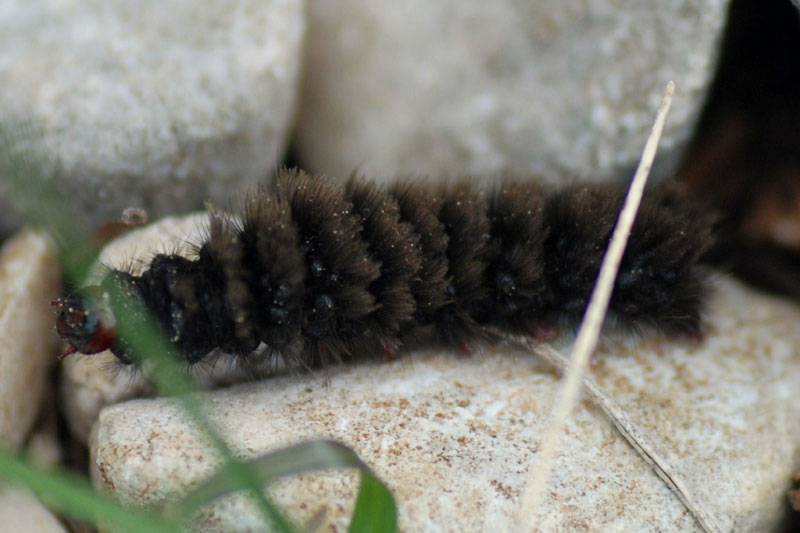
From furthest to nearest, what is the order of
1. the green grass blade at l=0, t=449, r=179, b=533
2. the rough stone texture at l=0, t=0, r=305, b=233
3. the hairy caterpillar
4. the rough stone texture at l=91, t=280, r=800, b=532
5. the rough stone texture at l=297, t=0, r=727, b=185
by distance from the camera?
the rough stone texture at l=297, t=0, r=727, b=185 < the rough stone texture at l=0, t=0, r=305, b=233 < the hairy caterpillar < the rough stone texture at l=91, t=280, r=800, b=532 < the green grass blade at l=0, t=449, r=179, b=533

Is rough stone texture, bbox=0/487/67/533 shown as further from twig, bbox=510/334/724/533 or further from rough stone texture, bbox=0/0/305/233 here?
twig, bbox=510/334/724/533

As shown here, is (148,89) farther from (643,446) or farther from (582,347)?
(643,446)

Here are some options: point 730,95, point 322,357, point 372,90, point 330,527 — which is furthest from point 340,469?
point 730,95

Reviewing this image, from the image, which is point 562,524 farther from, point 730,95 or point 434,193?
point 730,95

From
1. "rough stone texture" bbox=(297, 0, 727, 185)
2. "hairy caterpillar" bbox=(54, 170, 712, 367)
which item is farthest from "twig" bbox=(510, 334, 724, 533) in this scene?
"rough stone texture" bbox=(297, 0, 727, 185)

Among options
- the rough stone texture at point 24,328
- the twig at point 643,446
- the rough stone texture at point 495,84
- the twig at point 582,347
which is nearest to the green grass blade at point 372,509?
the twig at point 582,347

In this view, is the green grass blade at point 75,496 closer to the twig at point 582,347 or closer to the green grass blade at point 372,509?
the green grass blade at point 372,509
